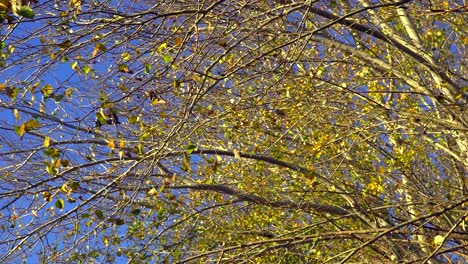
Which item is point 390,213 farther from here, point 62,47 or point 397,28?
point 62,47

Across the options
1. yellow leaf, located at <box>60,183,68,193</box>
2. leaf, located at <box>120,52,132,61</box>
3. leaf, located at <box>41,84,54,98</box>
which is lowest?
yellow leaf, located at <box>60,183,68,193</box>

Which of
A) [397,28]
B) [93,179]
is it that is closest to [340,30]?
[397,28]

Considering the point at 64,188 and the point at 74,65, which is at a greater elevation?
the point at 74,65

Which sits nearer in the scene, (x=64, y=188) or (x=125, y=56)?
(x=64, y=188)

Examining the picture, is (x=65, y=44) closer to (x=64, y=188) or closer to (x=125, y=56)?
(x=125, y=56)

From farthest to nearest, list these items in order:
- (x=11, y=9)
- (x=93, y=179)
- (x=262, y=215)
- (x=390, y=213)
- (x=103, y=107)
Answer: (x=262, y=215)
(x=390, y=213)
(x=93, y=179)
(x=103, y=107)
(x=11, y=9)

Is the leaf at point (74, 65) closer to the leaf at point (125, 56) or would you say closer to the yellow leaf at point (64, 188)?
the leaf at point (125, 56)

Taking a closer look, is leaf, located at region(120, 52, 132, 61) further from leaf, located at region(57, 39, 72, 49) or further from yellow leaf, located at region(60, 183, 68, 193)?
yellow leaf, located at region(60, 183, 68, 193)

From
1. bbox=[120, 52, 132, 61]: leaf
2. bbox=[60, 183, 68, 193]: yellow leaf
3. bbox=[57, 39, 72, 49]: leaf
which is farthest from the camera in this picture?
bbox=[120, 52, 132, 61]: leaf

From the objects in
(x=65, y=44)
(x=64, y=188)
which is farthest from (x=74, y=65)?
(x=64, y=188)

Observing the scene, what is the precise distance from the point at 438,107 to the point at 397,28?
1.36 meters

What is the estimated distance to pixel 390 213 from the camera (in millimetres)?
7508

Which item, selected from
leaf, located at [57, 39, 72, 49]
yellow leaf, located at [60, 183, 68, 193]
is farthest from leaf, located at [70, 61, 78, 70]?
yellow leaf, located at [60, 183, 68, 193]

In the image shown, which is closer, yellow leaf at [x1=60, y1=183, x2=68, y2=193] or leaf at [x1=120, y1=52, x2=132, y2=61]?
yellow leaf at [x1=60, y1=183, x2=68, y2=193]
